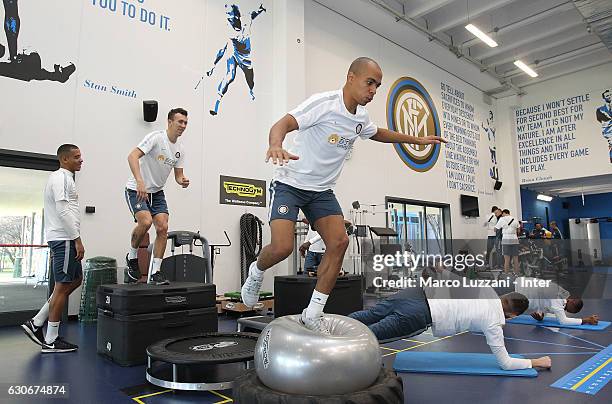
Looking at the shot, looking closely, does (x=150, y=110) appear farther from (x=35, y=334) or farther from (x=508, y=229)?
(x=508, y=229)

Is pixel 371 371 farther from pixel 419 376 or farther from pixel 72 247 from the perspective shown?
pixel 72 247

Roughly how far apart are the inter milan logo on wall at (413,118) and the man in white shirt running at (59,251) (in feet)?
23.4

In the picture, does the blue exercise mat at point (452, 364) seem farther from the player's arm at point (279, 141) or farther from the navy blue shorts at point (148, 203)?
the navy blue shorts at point (148, 203)

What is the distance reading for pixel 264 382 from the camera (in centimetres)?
174

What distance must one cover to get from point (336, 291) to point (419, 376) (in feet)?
5.42

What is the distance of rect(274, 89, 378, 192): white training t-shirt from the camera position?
233 cm

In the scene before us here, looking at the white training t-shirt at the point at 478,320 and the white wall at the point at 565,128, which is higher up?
the white wall at the point at 565,128

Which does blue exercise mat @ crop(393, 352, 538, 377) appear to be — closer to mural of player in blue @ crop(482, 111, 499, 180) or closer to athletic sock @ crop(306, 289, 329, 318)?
athletic sock @ crop(306, 289, 329, 318)

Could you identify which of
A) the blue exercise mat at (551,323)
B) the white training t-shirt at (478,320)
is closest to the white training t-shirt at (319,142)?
the white training t-shirt at (478,320)

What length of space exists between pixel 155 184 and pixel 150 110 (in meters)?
2.11

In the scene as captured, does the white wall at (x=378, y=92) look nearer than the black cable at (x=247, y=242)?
No

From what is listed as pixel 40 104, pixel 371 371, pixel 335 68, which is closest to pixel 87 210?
pixel 40 104

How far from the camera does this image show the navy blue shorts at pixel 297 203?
2299 mm

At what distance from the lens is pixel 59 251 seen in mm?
3043
